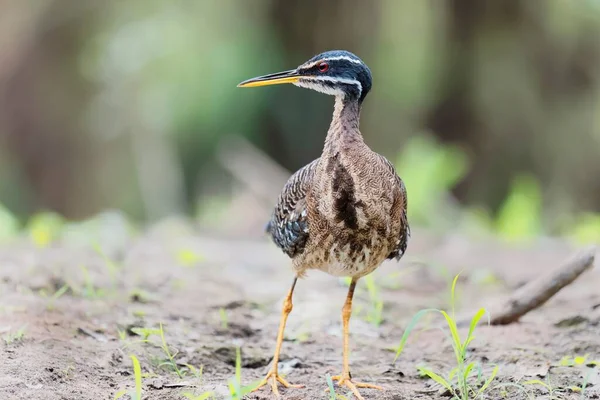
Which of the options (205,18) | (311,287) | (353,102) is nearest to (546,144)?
(205,18)

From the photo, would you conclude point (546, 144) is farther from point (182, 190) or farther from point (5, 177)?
point (5, 177)

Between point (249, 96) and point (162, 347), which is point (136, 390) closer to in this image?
point (162, 347)

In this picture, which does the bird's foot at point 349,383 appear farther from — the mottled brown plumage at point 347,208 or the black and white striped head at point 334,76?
the black and white striped head at point 334,76

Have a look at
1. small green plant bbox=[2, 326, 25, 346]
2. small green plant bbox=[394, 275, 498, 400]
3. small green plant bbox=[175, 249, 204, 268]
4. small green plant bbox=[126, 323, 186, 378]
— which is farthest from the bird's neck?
small green plant bbox=[175, 249, 204, 268]

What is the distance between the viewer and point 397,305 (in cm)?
538

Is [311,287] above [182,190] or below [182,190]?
below

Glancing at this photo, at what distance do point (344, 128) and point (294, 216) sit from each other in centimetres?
53

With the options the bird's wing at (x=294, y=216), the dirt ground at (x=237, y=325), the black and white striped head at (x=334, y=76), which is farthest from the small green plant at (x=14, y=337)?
the black and white striped head at (x=334, y=76)

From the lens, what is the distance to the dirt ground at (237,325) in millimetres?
3662

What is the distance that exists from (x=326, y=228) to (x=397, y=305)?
166 centimetres

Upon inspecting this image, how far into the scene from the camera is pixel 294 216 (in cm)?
412

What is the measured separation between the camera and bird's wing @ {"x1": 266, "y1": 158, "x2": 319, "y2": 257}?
4.07m

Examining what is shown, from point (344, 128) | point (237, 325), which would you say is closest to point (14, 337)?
point (237, 325)

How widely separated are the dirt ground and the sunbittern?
16.2 inches
